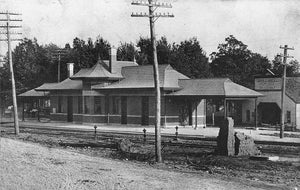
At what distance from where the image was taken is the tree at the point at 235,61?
86.3 metres

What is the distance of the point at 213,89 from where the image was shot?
36906 millimetres

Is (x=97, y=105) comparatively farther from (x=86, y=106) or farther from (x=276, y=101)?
(x=276, y=101)

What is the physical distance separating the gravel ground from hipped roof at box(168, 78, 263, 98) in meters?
18.2

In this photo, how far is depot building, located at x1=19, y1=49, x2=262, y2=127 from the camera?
124ft

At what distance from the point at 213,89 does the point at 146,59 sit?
119 feet

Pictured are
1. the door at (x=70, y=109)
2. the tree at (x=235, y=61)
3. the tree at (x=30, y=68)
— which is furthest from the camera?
the tree at (x=235, y=61)

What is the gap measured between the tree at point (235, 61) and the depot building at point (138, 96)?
132 feet

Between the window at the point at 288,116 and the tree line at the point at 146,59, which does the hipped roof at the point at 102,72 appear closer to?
the window at the point at 288,116

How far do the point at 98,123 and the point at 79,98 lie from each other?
356 centimetres

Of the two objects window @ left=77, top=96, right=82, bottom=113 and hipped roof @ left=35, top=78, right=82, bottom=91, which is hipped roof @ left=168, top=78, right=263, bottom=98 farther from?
hipped roof @ left=35, top=78, right=82, bottom=91

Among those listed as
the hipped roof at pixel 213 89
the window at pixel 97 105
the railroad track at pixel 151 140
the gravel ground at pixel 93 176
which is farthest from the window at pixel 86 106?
the gravel ground at pixel 93 176

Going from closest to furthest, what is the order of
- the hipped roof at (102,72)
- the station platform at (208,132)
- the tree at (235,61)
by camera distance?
the station platform at (208,132) < the hipped roof at (102,72) < the tree at (235,61)

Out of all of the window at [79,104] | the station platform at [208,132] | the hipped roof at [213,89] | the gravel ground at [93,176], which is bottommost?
the station platform at [208,132]

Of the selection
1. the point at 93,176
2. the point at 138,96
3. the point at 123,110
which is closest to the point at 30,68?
the point at 123,110
